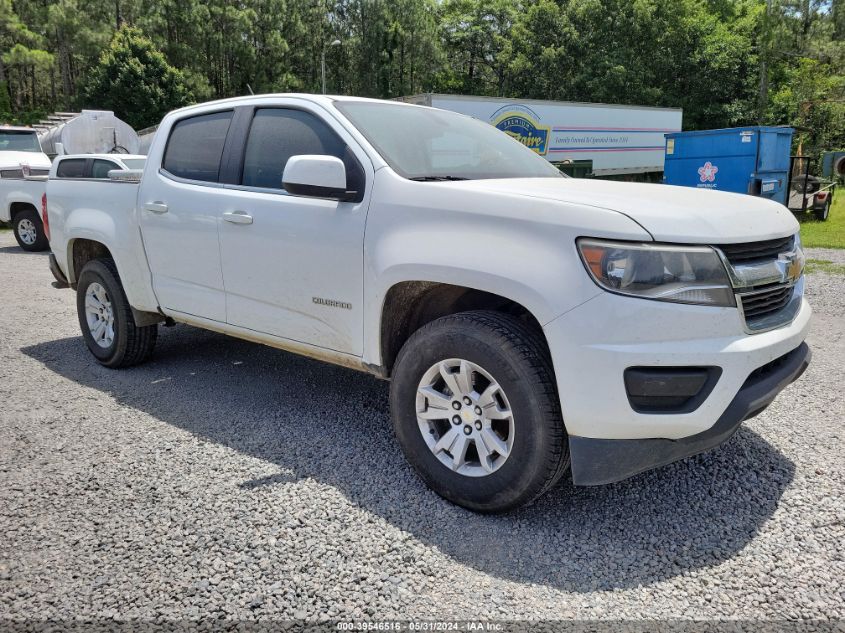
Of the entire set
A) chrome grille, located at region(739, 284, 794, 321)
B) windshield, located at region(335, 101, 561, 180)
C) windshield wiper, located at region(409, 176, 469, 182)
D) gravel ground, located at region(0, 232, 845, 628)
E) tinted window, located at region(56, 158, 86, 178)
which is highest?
windshield, located at region(335, 101, 561, 180)

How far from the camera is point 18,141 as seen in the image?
14.5m

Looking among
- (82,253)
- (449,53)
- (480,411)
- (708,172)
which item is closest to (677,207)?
(480,411)

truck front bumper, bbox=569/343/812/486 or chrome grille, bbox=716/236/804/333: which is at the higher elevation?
chrome grille, bbox=716/236/804/333

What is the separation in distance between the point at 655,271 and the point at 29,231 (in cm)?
1295

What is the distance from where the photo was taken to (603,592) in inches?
96.7

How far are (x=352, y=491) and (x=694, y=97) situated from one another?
43.5 meters

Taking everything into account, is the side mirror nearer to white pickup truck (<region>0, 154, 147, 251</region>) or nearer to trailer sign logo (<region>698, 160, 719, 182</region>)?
white pickup truck (<region>0, 154, 147, 251</region>)

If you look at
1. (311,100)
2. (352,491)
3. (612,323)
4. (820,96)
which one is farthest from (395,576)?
(820,96)

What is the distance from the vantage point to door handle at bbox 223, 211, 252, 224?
12.3ft

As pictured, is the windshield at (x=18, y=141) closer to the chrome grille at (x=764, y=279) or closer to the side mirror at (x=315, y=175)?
the side mirror at (x=315, y=175)

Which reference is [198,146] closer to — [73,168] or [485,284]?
[485,284]

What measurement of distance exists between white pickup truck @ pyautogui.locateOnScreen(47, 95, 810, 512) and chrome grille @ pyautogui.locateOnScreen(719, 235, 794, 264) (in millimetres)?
11

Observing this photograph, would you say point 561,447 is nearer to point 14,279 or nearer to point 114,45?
point 14,279

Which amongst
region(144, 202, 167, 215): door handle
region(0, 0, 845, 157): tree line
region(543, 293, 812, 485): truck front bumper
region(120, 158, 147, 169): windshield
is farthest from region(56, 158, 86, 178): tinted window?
region(0, 0, 845, 157): tree line
